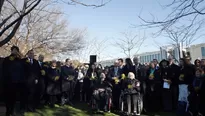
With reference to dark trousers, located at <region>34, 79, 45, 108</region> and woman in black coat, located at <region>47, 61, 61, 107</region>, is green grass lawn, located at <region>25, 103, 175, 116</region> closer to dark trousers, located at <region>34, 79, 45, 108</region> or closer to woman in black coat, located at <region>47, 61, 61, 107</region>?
dark trousers, located at <region>34, 79, 45, 108</region>

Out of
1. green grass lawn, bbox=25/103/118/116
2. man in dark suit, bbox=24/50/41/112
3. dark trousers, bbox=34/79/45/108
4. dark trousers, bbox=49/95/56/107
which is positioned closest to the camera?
man in dark suit, bbox=24/50/41/112

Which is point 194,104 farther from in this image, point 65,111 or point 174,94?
point 65,111

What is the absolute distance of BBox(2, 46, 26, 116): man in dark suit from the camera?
7.76 metres

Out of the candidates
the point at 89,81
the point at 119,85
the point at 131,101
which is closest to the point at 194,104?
the point at 131,101

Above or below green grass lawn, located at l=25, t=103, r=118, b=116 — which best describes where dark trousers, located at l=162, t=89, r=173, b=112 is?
above

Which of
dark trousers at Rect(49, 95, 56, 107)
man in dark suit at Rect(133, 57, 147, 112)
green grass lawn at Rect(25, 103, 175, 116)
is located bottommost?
green grass lawn at Rect(25, 103, 175, 116)

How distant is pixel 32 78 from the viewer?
8703mm

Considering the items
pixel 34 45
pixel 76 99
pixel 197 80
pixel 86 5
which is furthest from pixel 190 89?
pixel 34 45

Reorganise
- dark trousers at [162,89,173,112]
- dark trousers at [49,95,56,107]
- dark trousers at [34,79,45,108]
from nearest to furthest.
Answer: dark trousers at [34,79,45,108]
dark trousers at [162,89,173,112]
dark trousers at [49,95,56,107]

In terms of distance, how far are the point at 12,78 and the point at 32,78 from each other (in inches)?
40.5

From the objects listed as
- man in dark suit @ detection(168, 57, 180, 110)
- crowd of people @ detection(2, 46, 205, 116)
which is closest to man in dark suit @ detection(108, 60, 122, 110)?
crowd of people @ detection(2, 46, 205, 116)

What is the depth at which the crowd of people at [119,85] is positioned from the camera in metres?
8.01

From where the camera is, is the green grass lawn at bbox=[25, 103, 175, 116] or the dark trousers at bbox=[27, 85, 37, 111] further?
the green grass lawn at bbox=[25, 103, 175, 116]

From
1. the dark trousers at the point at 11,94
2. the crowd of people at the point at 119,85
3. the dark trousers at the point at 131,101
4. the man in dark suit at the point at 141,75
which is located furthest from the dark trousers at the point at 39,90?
the man in dark suit at the point at 141,75
